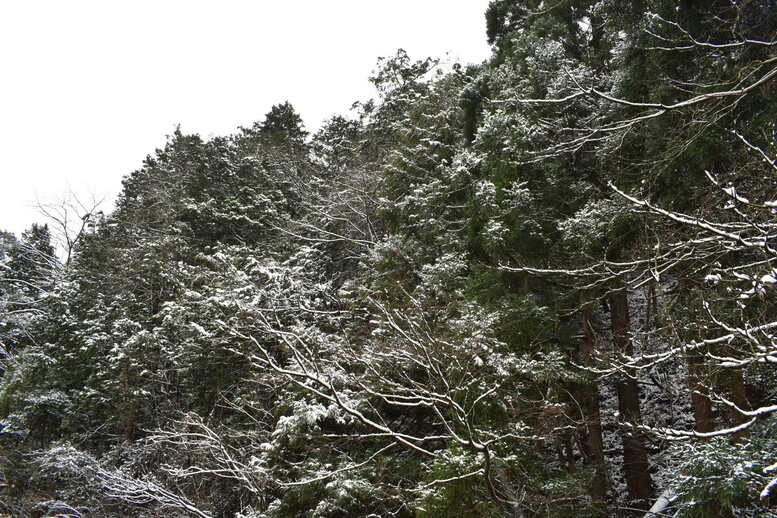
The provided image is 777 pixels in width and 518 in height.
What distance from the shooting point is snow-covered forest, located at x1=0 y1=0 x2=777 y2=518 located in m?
4.43

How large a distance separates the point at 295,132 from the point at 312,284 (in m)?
14.8

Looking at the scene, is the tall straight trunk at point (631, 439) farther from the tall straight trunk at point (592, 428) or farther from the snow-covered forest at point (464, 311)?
the tall straight trunk at point (592, 428)

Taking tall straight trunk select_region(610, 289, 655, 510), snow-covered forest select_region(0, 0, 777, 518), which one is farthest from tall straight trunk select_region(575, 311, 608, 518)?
tall straight trunk select_region(610, 289, 655, 510)

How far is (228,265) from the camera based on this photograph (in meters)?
13.4

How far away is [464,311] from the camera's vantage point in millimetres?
7742

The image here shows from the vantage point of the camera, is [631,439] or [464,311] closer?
[464,311]

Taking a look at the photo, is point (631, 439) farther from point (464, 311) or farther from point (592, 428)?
point (464, 311)

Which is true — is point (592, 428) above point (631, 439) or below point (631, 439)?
above

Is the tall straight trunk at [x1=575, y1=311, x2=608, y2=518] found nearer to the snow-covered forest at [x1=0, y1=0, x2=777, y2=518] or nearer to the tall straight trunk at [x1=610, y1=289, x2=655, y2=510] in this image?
the snow-covered forest at [x1=0, y1=0, x2=777, y2=518]

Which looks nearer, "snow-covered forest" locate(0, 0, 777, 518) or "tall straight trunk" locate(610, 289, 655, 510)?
"snow-covered forest" locate(0, 0, 777, 518)

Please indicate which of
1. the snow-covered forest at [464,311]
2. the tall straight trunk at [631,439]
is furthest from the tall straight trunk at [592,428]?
the tall straight trunk at [631,439]

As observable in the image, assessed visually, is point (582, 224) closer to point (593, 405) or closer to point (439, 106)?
point (593, 405)

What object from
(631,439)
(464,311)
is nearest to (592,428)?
(631,439)

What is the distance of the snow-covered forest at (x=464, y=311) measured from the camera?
4.43m
